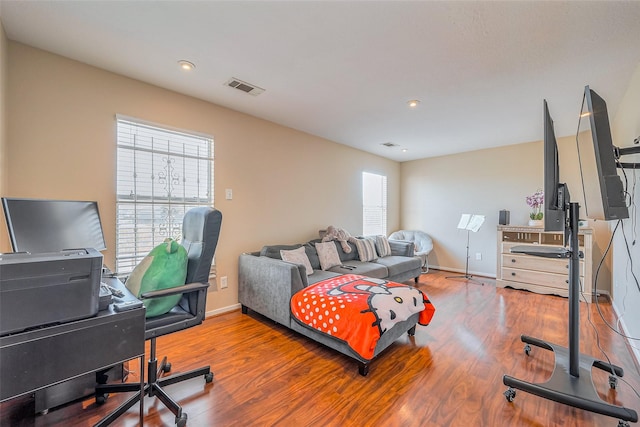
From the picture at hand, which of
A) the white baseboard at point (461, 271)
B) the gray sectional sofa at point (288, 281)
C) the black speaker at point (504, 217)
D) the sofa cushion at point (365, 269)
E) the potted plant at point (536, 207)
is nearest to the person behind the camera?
the gray sectional sofa at point (288, 281)

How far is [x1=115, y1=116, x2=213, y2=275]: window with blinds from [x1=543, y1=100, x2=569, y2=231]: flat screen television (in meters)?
3.00

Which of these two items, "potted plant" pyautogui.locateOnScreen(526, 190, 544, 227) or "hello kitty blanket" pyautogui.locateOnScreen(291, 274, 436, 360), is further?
"potted plant" pyautogui.locateOnScreen(526, 190, 544, 227)

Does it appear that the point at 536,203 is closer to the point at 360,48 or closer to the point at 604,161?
the point at 604,161

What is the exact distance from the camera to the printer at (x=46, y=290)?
896 millimetres

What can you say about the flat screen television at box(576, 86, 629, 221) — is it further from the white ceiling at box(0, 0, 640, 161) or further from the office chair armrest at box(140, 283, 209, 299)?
the office chair armrest at box(140, 283, 209, 299)

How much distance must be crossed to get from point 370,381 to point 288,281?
3.60 feet

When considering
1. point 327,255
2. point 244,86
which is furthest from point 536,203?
point 244,86

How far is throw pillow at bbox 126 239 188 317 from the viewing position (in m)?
1.65

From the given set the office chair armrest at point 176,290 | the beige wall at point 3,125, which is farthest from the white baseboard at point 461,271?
the beige wall at point 3,125

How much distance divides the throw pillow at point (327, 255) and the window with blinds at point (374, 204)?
162 cm

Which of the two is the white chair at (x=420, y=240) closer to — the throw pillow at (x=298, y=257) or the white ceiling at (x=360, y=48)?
the throw pillow at (x=298, y=257)

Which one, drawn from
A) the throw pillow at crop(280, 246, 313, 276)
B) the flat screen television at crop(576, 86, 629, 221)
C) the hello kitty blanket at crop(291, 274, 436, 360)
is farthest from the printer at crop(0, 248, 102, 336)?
the flat screen television at crop(576, 86, 629, 221)

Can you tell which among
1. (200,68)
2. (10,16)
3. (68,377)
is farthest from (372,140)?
(68,377)

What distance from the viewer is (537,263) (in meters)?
4.03
